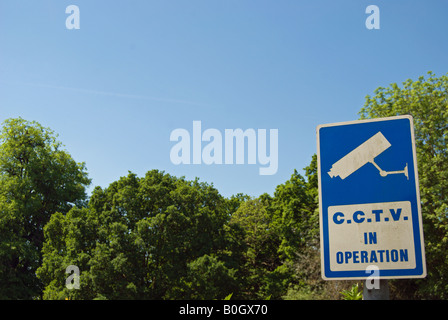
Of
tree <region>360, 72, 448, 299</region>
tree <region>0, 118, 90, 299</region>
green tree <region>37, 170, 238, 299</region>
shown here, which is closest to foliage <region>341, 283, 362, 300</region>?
tree <region>360, 72, 448, 299</region>

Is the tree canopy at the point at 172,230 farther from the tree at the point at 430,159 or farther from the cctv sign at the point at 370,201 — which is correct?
the cctv sign at the point at 370,201

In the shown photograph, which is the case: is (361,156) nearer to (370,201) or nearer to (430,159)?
(370,201)

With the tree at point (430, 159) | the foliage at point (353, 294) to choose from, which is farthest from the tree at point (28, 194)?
the foliage at point (353, 294)

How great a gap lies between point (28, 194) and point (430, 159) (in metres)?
34.0

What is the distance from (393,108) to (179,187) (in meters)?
18.9

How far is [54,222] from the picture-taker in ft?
127

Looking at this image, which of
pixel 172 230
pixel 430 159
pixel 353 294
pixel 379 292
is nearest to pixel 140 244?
pixel 172 230

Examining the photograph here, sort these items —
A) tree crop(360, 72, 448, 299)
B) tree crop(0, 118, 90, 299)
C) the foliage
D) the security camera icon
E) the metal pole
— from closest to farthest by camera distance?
1. the metal pole
2. the security camera icon
3. the foliage
4. tree crop(360, 72, 448, 299)
5. tree crop(0, 118, 90, 299)

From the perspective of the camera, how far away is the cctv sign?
7.50ft

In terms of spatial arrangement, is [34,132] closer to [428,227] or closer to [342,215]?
[428,227]

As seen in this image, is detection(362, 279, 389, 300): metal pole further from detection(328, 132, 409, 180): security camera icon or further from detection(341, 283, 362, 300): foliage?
detection(341, 283, 362, 300): foliage

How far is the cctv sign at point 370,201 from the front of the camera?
229cm

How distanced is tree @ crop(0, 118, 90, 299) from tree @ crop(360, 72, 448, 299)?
29.5 metres
